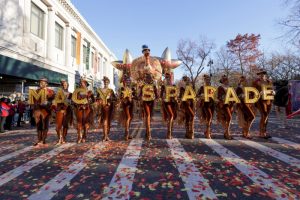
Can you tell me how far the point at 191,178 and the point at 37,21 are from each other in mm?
27059

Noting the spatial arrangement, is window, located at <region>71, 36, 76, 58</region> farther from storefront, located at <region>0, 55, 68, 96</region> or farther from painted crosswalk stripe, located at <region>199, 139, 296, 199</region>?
painted crosswalk stripe, located at <region>199, 139, 296, 199</region>

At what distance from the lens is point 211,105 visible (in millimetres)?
10516

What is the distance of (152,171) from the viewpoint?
18.3 feet

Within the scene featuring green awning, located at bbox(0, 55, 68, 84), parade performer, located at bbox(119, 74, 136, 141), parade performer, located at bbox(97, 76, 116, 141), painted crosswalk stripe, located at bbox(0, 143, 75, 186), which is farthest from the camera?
green awning, located at bbox(0, 55, 68, 84)

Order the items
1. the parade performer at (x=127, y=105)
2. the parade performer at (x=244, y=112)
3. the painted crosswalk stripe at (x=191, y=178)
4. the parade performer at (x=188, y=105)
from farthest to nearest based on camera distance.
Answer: the parade performer at (x=244, y=112)
the parade performer at (x=188, y=105)
the parade performer at (x=127, y=105)
the painted crosswalk stripe at (x=191, y=178)

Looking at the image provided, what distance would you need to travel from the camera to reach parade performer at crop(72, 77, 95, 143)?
31.3 ft

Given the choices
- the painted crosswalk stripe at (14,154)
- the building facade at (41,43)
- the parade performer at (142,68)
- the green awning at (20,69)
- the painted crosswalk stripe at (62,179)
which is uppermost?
the building facade at (41,43)

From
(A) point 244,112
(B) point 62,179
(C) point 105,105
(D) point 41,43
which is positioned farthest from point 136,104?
(D) point 41,43

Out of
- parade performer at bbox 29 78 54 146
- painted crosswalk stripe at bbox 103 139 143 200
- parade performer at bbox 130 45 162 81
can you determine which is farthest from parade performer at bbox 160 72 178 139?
parade performer at bbox 29 78 54 146

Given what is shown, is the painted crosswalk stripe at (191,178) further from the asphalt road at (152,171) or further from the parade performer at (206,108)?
the parade performer at (206,108)

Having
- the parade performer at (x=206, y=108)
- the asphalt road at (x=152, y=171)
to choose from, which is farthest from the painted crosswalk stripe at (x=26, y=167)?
the parade performer at (x=206, y=108)

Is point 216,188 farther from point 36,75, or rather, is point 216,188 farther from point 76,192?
point 36,75

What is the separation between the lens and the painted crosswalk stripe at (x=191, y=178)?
13.9 ft

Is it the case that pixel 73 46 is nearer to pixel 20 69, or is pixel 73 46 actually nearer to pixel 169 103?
pixel 20 69
